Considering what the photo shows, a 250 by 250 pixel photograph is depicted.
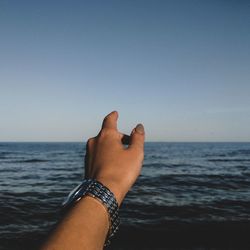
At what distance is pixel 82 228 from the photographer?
3.06ft

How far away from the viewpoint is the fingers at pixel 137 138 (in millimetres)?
1284

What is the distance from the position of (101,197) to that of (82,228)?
0.16 m

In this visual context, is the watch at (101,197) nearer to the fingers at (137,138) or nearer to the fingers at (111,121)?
the fingers at (137,138)

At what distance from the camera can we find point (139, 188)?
1784 centimetres

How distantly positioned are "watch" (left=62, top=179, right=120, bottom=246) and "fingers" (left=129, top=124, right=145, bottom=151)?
25cm

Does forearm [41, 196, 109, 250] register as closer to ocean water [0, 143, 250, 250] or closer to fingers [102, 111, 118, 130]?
fingers [102, 111, 118, 130]

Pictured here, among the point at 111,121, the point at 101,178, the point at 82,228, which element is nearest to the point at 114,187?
the point at 101,178

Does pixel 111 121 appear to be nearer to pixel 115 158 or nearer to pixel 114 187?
pixel 115 158

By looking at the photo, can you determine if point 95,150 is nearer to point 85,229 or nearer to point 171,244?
point 85,229

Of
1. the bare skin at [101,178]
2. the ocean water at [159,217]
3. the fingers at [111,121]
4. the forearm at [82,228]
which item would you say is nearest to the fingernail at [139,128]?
the bare skin at [101,178]

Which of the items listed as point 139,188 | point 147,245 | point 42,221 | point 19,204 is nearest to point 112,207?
point 147,245

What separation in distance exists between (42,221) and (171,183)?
12.0 meters

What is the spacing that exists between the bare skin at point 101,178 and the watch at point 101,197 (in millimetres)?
20

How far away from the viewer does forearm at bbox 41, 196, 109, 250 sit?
88 cm
